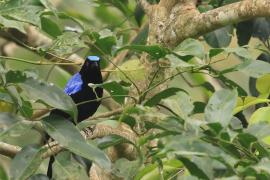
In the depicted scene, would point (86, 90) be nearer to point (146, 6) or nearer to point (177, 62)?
point (146, 6)

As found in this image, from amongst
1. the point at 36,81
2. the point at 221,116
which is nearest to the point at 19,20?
the point at 36,81

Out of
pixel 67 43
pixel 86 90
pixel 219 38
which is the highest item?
pixel 67 43

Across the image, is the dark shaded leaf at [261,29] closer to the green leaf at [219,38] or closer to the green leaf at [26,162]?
the green leaf at [219,38]

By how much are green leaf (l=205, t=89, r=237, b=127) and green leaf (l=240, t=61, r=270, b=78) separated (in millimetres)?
331

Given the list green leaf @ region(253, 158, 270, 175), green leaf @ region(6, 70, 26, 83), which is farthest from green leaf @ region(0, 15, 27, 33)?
green leaf @ region(253, 158, 270, 175)

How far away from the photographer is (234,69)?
1.97 meters

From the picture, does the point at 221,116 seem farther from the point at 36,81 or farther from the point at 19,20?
the point at 19,20

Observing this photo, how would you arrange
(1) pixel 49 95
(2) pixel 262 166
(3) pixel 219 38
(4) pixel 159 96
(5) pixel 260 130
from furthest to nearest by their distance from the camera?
(3) pixel 219 38
(4) pixel 159 96
(1) pixel 49 95
(5) pixel 260 130
(2) pixel 262 166

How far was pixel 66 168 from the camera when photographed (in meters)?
1.92

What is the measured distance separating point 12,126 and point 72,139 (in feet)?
0.54

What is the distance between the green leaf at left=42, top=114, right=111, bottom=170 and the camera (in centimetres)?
172

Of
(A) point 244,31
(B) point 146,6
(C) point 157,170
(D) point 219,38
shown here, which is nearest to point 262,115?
(C) point 157,170

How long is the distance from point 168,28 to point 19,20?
2.66ft

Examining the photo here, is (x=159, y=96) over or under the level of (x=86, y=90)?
over
